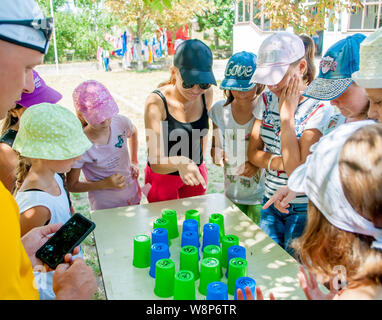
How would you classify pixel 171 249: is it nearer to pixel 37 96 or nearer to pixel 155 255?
pixel 155 255

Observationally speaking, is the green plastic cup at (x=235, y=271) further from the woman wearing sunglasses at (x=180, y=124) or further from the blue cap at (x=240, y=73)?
the blue cap at (x=240, y=73)

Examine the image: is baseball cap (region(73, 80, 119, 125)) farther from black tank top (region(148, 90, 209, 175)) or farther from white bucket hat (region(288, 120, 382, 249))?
white bucket hat (region(288, 120, 382, 249))

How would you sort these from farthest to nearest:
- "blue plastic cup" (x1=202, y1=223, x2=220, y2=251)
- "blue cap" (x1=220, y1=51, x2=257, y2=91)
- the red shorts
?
1. the red shorts
2. "blue cap" (x1=220, y1=51, x2=257, y2=91)
3. "blue plastic cup" (x1=202, y1=223, x2=220, y2=251)

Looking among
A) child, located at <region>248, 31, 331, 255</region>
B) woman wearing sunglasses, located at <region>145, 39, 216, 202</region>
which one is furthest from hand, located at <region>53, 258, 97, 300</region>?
child, located at <region>248, 31, 331, 255</region>

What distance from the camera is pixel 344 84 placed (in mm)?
1809

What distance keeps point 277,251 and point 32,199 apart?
1.37 m

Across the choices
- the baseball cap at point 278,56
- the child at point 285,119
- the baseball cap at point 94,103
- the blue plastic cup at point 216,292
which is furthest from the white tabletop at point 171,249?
the baseball cap at point 278,56

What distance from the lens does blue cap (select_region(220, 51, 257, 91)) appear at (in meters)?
2.50

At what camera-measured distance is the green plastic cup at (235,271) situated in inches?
63.9

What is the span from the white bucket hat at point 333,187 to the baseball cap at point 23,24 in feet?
3.05

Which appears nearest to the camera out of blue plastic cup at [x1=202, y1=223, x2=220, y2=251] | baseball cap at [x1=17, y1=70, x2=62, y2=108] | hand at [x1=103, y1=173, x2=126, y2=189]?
blue plastic cup at [x1=202, y1=223, x2=220, y2=251]

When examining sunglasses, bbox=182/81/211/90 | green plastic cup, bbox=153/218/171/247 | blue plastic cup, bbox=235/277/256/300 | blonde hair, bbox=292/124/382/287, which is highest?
sunglasses, bbox=182/81/211/90

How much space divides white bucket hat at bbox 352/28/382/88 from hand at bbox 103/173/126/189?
5.87 ft
